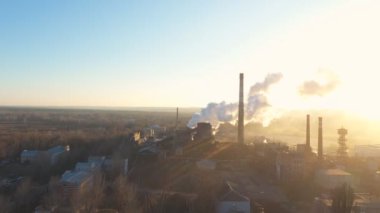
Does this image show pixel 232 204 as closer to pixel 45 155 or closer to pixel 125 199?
pixel 125 199

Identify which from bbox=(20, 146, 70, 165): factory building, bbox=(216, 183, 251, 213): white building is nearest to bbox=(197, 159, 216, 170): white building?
bbox=(216, 183, 251, 213): white building

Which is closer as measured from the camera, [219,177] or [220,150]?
[219,177]

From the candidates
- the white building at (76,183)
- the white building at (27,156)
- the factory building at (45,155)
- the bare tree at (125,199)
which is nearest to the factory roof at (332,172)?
the bare tree at (125,199)

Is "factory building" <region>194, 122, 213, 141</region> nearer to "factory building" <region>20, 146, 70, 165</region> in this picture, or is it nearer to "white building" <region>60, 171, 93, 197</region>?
"factory building" <region>20, 146, 70, 165</region>

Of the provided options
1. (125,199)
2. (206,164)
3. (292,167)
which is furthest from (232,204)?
(206,164)

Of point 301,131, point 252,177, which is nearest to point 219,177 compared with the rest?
point 252,177

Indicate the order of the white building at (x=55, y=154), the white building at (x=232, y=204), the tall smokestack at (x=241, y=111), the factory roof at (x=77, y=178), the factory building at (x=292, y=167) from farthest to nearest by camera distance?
the tall smokestack at (x=241, y=111)
the white building at (x=55, y=154)
the factory building at (x=292, y=167)
the factory roof at (x=77, y=178)
the white building at (x=232, y=204)

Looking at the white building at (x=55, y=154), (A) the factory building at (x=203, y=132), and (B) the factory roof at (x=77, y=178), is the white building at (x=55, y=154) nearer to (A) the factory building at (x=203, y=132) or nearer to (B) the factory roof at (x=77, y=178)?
(B) the factory roof at (x=77, y=178)

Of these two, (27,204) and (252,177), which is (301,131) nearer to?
(252,177)

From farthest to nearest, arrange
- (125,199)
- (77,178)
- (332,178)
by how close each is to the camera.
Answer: (332,178)
(77,178)
(125,199)

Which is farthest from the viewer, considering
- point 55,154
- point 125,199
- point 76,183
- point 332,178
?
point 55,154

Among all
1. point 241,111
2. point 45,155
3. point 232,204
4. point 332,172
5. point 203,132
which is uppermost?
point 241,111
